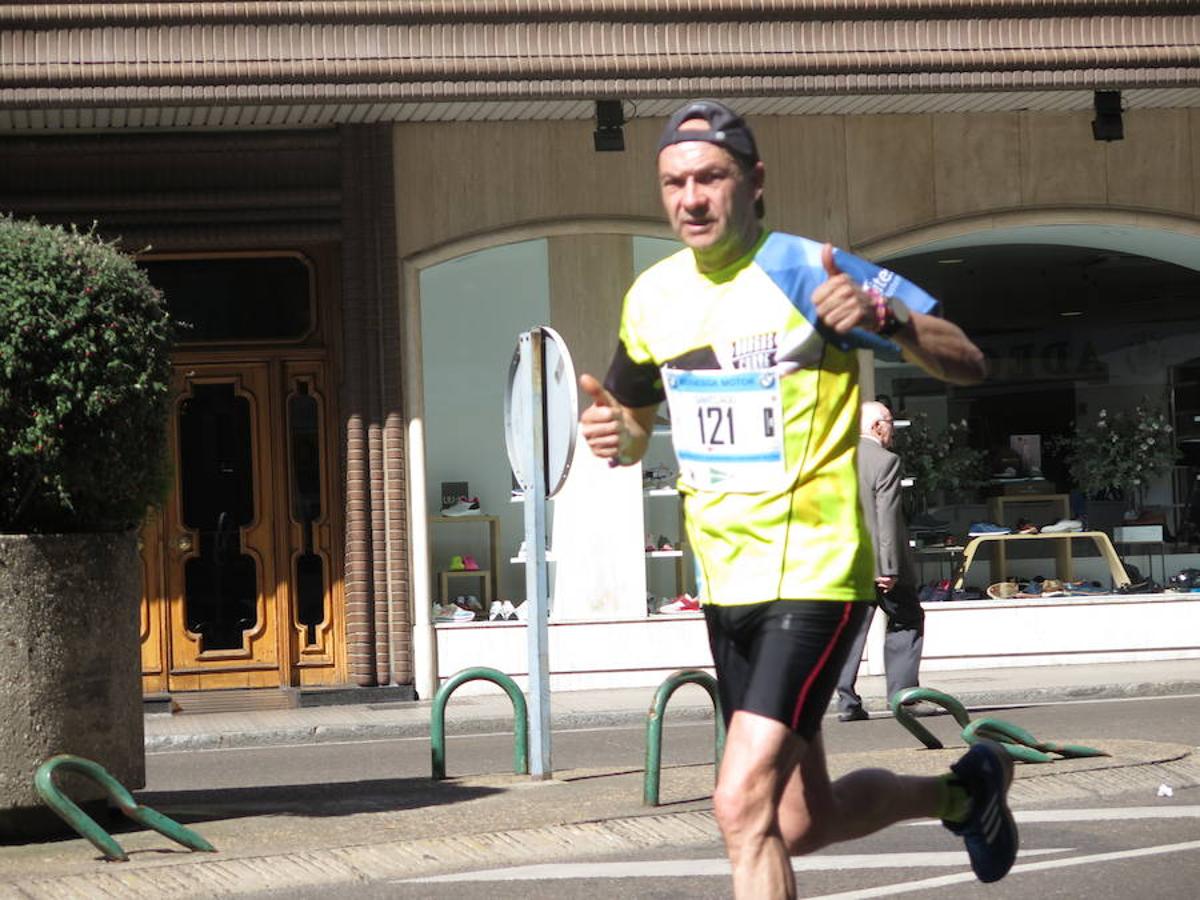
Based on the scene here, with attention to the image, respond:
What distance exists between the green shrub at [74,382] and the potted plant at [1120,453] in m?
10.6

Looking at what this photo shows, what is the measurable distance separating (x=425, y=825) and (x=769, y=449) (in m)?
3.28

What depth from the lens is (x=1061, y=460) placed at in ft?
56.1

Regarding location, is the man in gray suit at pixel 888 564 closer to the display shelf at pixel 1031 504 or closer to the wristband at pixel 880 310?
the display shelf at pixel 1031 504

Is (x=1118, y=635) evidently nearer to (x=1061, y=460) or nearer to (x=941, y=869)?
(x=1061, y=460)

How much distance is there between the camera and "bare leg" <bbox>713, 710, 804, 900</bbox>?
4.66 metres

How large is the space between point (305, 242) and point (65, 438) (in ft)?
25.5

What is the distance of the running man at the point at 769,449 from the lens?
4.73 metres

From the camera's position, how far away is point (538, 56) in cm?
1422

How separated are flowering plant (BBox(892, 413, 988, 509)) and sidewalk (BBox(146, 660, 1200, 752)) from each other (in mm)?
1739

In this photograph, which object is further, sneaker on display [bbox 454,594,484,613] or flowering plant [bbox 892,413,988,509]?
flowering plant [bbox 892,413,988,509]

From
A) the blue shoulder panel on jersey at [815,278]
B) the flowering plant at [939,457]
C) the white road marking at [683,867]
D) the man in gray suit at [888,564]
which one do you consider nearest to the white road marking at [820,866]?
the white road marking at [683,867]

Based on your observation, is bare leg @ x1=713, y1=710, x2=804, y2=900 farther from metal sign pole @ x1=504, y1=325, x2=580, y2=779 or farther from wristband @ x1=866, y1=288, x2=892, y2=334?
metal sign pole @ x1=504, y1=325, x2=580, y2=779

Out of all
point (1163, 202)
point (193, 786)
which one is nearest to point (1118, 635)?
point (1163, 202)

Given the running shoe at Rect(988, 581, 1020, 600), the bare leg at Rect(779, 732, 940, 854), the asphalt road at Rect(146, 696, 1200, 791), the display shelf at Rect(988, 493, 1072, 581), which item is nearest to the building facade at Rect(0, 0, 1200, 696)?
the display shelf at Rect(988, 493, 1072, 581)
